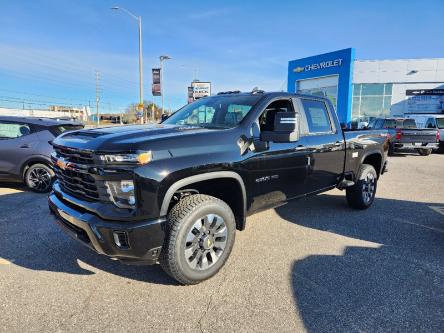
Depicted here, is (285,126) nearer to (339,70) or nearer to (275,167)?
(275,167)

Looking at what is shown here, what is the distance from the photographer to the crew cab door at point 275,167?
3598mm

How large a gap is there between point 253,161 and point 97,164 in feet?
→ 5.19

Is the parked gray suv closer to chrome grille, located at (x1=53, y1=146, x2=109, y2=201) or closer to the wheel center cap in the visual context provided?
chrome grille, located at (x1=53, y1=146, x2=109, y2=201)

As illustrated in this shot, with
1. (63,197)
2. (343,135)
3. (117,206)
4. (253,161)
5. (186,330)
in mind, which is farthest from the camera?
(343,135)

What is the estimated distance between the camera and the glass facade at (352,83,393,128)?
110ft

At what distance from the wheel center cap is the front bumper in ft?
1.56

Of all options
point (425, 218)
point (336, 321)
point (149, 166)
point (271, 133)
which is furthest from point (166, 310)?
point (425, 218)

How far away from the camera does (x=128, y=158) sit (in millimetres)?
2670

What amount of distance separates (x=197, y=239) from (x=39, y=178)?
5.13 m


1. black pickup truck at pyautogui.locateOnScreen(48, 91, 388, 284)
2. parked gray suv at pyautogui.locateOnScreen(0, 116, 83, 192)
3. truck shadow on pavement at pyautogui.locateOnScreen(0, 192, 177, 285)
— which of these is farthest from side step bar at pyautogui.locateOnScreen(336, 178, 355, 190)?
parked gray suv at pyautogui.locateOnScreen(0, 116, 83, 192)

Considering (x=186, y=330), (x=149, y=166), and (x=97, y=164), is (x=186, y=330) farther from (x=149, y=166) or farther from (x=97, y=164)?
(x=97, y=164)

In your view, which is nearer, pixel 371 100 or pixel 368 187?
pixel 368 187

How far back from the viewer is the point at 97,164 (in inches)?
108

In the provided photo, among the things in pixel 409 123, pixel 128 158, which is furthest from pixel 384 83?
pixel 128 158
